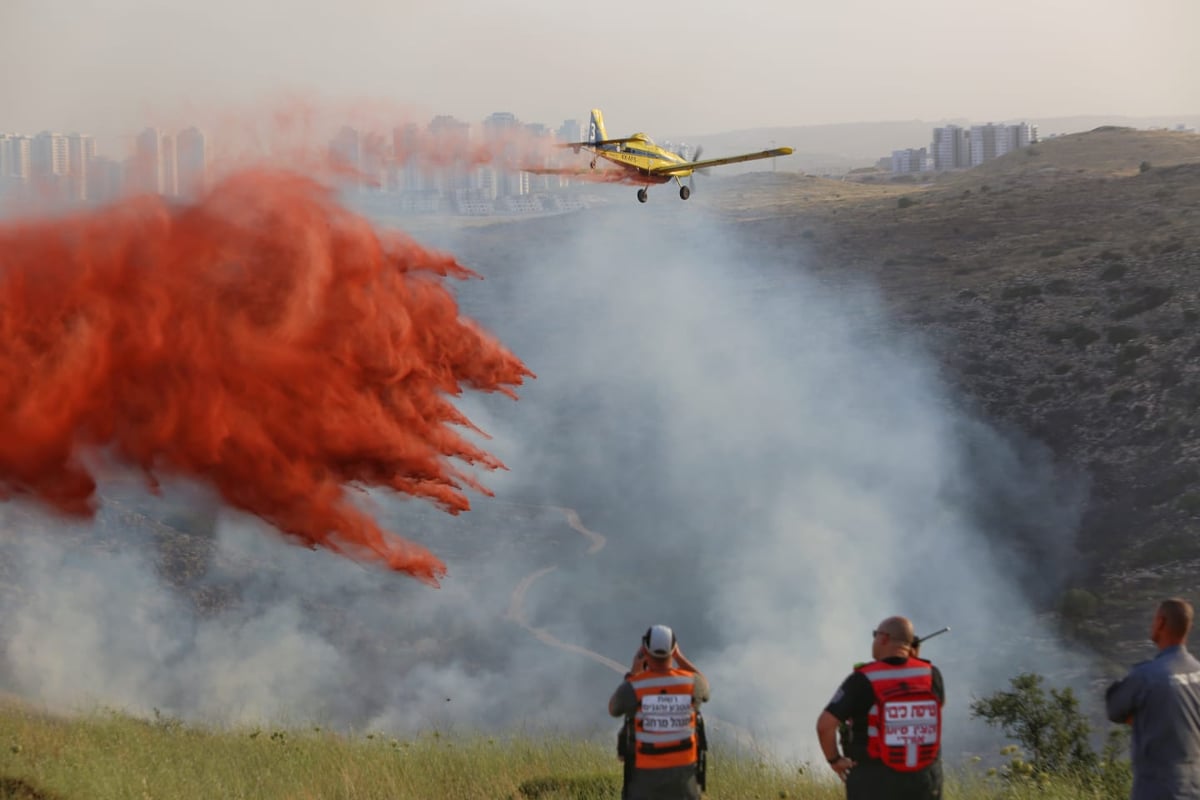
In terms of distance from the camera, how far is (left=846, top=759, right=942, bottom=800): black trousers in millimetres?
9281

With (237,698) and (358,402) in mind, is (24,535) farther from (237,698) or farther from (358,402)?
(358,402)

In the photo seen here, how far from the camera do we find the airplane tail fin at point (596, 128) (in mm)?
38094

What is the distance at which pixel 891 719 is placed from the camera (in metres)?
9.19

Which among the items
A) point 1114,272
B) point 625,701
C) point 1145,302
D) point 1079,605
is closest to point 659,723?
point 625,701

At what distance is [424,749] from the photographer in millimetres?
17500

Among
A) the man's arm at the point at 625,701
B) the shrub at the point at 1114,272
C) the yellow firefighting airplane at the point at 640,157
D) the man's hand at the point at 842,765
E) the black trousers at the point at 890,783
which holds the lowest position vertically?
the black trousers at the point at 890,783

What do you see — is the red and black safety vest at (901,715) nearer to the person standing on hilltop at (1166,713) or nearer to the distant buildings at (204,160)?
the person standing on hilltop at (1166,713)

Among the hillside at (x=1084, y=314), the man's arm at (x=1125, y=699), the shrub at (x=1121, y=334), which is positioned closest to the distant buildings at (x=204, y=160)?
the man's arm at (x=1125, y=699)

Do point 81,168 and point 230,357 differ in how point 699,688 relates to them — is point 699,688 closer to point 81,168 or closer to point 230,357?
point 230,357

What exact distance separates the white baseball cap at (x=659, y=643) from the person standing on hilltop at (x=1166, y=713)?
3336 mm

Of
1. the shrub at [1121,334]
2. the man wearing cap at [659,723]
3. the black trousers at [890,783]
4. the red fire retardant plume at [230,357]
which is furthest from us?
the shrub at [1121,334]

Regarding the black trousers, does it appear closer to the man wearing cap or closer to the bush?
the man wearing cap

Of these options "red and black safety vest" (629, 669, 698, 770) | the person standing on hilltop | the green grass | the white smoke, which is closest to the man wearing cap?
"red and black safety vest" (629, 669, 698, 770)

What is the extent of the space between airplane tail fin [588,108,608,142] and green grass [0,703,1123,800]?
24.1 meters
